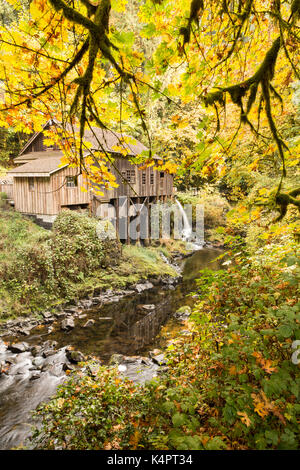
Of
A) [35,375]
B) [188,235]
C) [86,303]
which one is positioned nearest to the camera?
[35,375]

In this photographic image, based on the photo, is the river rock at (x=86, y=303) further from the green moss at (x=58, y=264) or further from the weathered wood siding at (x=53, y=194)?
the weathered wood siding at (x=53, y=194)

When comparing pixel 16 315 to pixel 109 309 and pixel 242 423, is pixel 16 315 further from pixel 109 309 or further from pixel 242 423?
pixel 242 423

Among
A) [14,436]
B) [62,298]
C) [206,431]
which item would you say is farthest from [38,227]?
[206,431]

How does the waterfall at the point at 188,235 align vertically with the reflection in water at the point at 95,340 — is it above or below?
above

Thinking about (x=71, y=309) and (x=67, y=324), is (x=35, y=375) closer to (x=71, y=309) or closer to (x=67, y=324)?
(x=67, y=324)

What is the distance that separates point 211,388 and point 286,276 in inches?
Result: 63.4

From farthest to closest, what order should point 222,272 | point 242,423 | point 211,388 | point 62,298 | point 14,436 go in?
point 62,298 < point 14,436 < point 222,272 < point 211,388 < point 242,423

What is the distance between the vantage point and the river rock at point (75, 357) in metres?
7.67

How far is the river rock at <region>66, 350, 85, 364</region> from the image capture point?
7672 mm

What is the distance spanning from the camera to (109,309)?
11.8 metres

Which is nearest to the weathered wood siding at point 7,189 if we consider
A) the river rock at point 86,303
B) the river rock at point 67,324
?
the river rock at point 86,303

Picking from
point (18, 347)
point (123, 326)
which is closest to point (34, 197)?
point (18, 347)

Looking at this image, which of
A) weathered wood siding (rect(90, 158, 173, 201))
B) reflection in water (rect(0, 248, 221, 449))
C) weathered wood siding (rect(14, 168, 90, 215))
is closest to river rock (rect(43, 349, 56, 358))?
reflection in water (rect(0, 248, 221, 449))

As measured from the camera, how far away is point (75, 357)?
304 inches
